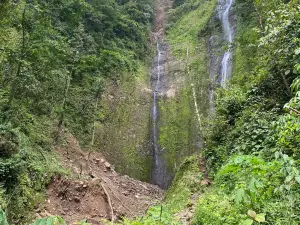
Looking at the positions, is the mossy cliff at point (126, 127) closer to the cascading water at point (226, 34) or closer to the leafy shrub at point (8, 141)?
the cascading water at point (226, 34)

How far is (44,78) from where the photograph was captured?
14.0 meters

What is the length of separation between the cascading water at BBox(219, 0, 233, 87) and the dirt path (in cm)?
891

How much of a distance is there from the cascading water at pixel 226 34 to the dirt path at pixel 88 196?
29.2 ft

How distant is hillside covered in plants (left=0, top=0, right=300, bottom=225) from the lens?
4.38 meters

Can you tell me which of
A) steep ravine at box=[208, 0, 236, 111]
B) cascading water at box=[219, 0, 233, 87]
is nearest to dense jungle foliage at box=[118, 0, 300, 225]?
cascading water at box=[219, 0, 233, 87]

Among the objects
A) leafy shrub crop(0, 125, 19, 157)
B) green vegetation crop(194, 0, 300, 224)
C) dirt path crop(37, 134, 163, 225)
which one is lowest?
dirt path crop(37, 134, 163, 225)

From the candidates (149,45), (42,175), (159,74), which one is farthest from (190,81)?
(42,175)

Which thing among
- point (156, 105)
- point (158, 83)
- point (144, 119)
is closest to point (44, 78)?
point (144, 119)

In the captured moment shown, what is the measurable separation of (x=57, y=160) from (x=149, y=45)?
792 inches

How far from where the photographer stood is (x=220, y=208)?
464cm

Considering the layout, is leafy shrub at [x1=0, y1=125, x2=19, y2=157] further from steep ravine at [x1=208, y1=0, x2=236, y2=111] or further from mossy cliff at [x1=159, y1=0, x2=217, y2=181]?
steep ravine at [x1=208, y1=0, x2=236, y2=111]

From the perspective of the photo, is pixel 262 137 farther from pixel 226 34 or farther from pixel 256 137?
pixel 226 34

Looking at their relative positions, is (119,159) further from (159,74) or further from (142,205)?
(159,74)

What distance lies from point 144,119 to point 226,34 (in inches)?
493
